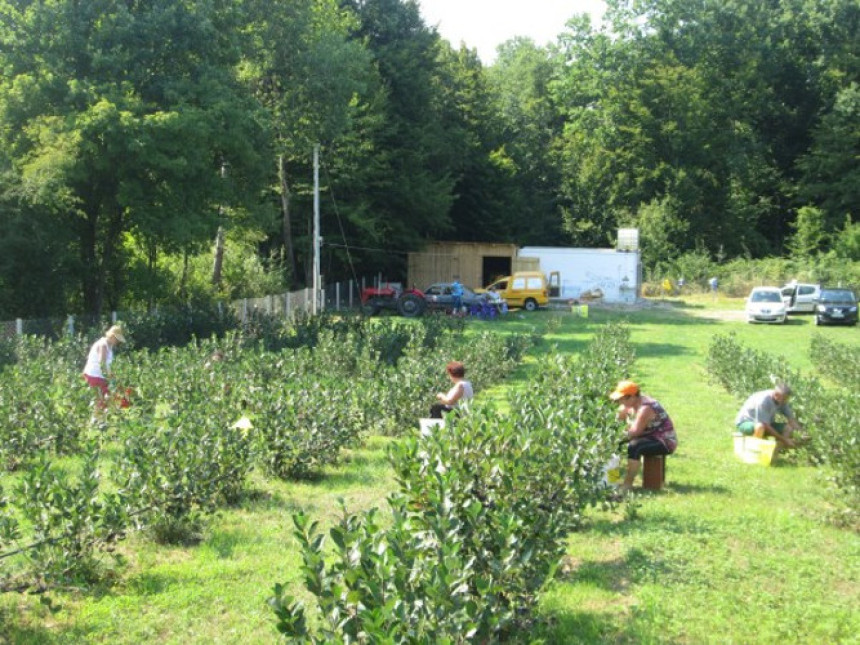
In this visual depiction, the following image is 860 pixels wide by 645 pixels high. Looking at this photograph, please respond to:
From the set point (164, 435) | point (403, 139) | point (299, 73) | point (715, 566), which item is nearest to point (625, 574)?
point (715, 566)

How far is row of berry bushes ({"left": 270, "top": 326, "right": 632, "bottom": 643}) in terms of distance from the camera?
4.12m

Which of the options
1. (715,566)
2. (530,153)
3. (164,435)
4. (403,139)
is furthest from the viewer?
(530,153)

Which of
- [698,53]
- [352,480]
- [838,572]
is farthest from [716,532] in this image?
[698,53]

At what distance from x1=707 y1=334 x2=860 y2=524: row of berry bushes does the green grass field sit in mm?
321

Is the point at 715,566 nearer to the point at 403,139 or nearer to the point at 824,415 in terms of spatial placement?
the point at 824,415

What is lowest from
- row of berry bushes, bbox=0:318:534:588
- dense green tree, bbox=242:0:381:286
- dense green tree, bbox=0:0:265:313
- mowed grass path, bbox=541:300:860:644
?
mowed grass path, bbox=541:300:860:644

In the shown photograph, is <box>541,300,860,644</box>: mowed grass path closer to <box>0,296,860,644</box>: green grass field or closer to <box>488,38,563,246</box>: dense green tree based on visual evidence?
<box>0,296,860,644</box>: green grass field

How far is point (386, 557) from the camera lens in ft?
13.9

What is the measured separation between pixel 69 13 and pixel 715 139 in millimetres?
45498

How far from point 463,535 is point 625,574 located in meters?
2.16

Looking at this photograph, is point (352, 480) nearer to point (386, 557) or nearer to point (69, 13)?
point (386, 557)

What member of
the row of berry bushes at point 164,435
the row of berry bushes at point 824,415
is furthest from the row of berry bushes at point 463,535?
the row of berry bushes at point 824,415

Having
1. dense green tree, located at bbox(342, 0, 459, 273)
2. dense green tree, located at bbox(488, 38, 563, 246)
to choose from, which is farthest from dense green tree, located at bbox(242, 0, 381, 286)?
dense green tree, located at bbox(488, 38, 563, 246)

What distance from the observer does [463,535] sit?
5.22 meters
